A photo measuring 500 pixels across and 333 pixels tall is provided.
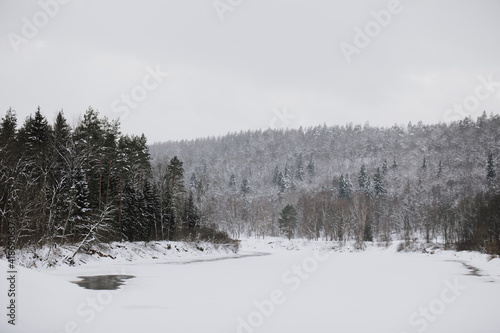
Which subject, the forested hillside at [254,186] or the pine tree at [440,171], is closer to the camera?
the forested hillside at [254,186]

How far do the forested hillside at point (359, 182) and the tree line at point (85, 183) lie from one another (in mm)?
10607

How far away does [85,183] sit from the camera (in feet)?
92.6

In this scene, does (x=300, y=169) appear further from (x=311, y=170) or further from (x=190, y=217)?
(x=190, y=217)

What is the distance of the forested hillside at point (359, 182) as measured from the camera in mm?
72562

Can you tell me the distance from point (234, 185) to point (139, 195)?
102845mm

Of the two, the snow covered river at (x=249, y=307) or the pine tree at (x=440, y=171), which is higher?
the pine tree at (x=440, y=171)

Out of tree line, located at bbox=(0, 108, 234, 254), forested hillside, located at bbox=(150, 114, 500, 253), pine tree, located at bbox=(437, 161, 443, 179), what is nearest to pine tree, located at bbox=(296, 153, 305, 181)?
forested hillside, located at bbox=(150, 114, 500, 253)

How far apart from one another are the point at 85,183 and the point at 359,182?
104m

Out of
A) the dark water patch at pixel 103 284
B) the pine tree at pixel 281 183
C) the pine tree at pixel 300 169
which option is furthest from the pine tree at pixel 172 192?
the pine tree at pixel 300 169

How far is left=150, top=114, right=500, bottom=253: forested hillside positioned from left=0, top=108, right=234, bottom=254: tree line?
10607 millimetres

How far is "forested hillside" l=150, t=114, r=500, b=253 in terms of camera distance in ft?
238

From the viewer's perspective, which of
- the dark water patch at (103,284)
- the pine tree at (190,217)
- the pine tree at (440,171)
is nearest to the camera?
the dark water patch at (103,284)

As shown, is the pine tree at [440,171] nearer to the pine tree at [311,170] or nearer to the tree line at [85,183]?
the pine tree at [311,170]

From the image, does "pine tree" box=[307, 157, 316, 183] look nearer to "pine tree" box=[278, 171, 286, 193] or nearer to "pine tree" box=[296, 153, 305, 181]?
"pine tree" box=[296, 153, 305, 181]
